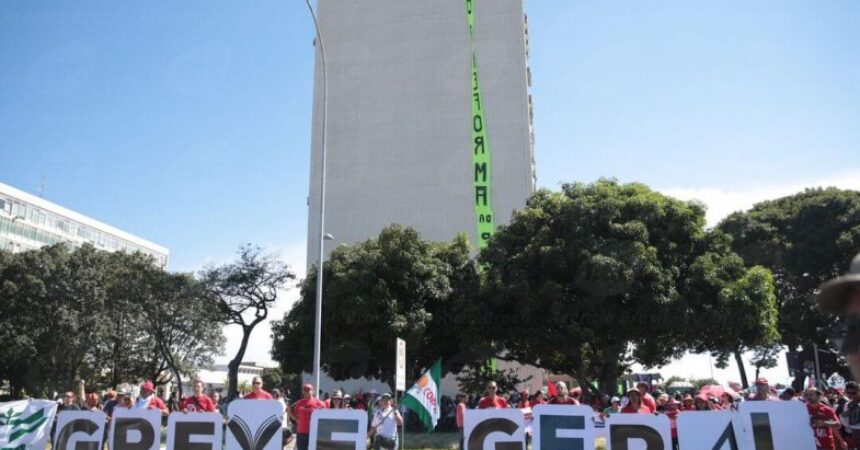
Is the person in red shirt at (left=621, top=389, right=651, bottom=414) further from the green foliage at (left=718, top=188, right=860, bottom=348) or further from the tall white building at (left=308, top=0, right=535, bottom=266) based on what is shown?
the tall white building at (left=308, top=0, right=535, bottom=266)

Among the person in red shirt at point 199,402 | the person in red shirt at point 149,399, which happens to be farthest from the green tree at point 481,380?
the person in red shirt at point 199,402

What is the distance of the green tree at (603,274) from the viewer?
83.0 feet

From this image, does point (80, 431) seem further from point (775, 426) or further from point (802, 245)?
point (802, 245)

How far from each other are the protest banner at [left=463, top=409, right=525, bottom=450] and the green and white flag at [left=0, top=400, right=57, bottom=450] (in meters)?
8.79

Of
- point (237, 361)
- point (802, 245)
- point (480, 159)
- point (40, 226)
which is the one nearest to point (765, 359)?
point (802, 245)

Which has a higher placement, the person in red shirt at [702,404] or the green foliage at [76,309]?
the green foliage at [76,309]

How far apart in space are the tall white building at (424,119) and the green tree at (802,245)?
16153 millimetres

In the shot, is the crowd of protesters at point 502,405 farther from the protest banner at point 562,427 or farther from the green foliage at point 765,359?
the green foliage at point 765,359

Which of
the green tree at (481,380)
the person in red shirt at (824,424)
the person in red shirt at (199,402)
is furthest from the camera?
the green tree at (481,380)

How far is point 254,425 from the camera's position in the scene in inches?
431

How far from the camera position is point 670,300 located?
25016mm

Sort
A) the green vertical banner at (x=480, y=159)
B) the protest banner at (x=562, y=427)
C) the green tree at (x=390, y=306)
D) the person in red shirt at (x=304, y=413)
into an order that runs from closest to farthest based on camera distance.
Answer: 1. the protest banner at (x=562, y=427)
2. the person in red shirt at (x=304, y=413)
3. the green tree at (x=390, y=306)
4. the green vertical banner at (x=480, y=159)

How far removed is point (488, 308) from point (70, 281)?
104ft

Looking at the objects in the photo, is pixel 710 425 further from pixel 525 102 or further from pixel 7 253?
pixel 7 253
